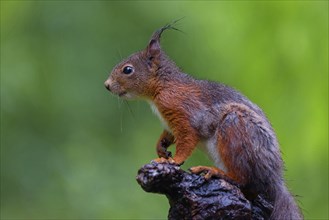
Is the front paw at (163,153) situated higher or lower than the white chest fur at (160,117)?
lower

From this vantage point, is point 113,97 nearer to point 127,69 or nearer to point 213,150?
point 127,69

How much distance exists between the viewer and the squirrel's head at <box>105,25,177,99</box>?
409cm

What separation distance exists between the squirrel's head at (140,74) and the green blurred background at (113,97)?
152 cm

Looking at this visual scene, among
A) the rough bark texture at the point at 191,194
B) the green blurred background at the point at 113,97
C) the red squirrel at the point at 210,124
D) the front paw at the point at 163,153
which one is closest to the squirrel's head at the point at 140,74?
the red squirrel at the point at 210,124

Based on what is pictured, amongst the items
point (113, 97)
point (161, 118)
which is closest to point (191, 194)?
point (161, 118)

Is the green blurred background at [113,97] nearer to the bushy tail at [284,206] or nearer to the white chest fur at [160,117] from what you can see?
the white chest fur at [160,117]

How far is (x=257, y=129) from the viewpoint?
144 inches

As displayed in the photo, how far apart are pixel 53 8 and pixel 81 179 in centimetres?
130

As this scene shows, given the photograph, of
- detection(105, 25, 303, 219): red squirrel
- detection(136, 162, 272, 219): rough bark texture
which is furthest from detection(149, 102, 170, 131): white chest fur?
detection(136, 162, 272, 219): rough bark texture

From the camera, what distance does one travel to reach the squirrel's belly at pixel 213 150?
370cm

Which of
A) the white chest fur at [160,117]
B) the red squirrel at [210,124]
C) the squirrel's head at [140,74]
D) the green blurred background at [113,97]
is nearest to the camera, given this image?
the red squirrel at [210,124]

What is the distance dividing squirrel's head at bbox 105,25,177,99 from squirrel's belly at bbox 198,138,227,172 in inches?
16.9

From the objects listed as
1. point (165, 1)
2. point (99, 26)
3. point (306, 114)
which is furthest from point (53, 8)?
point (306, 114)

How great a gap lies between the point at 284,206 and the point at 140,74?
1.06 m
